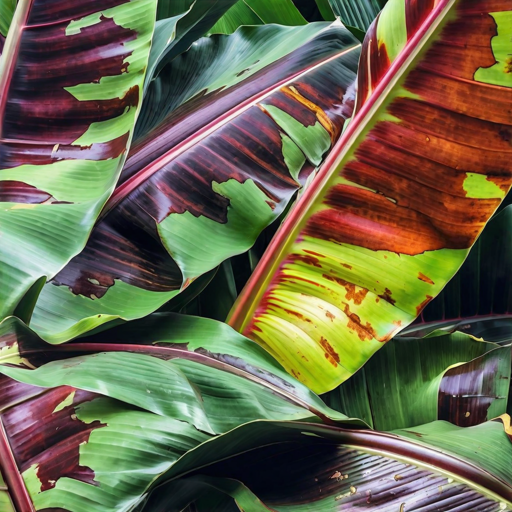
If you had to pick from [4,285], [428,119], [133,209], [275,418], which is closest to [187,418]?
[275,418]

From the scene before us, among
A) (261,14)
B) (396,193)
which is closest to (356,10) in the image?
(261,14)

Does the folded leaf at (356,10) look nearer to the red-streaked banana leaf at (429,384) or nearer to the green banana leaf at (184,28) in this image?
the green banana leaf at (184,28)

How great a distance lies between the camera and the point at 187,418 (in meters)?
0.47

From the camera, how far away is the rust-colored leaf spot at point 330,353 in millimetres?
692

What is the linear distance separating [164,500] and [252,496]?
11 centimetres

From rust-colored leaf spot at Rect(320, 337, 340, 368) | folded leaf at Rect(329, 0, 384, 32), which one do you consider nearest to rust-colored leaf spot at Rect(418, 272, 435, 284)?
rust-colored leaf spot at Rect(320, 337, 340, 368)

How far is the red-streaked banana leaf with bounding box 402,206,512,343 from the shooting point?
86 centimetres

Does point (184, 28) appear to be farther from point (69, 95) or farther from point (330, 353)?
point (330, 353)

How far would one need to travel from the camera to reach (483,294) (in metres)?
0.88

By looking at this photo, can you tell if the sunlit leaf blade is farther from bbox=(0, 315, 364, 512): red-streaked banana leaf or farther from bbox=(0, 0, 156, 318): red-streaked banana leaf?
bbox=(0, 0, 156, 318): red-streaked banana leaf

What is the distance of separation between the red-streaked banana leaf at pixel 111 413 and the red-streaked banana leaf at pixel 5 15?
1.63 feet

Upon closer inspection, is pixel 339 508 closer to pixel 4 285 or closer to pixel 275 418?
pixel 275 418

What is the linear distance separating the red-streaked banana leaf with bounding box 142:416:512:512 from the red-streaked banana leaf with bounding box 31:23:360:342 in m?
0.21

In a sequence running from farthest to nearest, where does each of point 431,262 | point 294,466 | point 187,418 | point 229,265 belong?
point 229,265 < point 431,262 < point 294,466 < point 187,418
